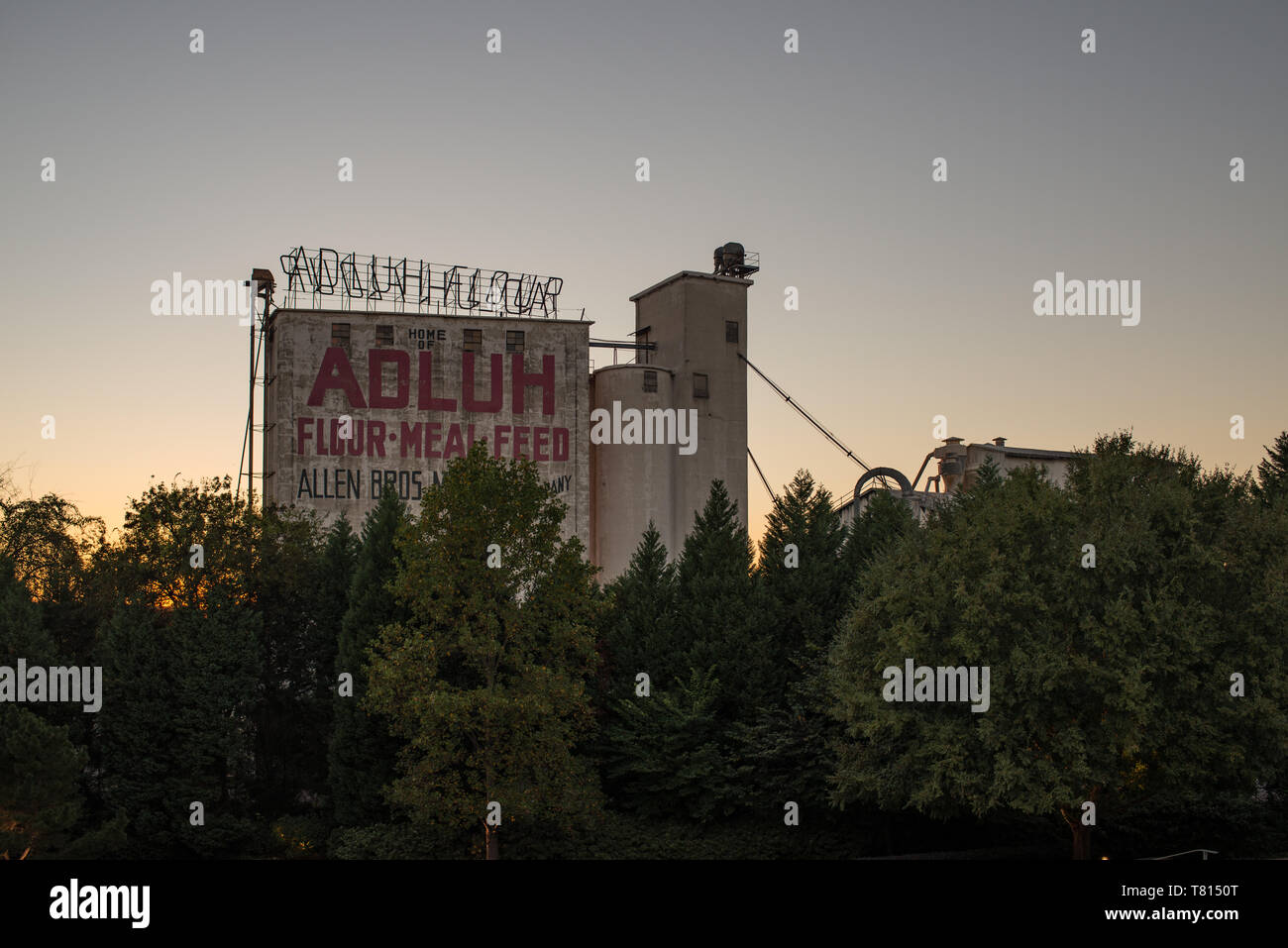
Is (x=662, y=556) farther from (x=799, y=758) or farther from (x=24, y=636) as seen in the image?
(x=24, y=636)

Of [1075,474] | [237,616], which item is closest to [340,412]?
[237,616]

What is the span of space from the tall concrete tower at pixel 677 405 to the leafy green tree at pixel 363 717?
29.6 meters

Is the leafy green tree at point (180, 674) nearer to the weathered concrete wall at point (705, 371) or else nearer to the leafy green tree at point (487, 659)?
the leafy green tree at point (487, 659)

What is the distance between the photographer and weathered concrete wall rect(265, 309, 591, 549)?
71312 mm

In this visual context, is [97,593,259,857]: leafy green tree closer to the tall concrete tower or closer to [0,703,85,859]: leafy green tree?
[0,703,85,859]: leafy green tree

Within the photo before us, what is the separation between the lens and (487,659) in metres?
41.8

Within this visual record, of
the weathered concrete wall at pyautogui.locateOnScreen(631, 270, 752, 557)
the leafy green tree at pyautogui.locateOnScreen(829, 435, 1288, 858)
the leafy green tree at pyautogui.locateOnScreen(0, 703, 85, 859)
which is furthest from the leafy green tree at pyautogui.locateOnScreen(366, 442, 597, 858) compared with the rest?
the weathered concrete wall at pyautogui.locateOnScreen(631, 270, 752, 557)

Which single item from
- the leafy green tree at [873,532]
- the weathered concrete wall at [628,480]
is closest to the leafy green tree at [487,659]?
the leafy green tree at [873,532]

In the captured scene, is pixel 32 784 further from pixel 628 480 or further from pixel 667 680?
pixel 628 480

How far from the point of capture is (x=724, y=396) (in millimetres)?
80750

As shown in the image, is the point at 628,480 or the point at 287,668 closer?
the point at 287,668

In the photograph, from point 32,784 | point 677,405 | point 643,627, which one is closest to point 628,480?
point 677,405

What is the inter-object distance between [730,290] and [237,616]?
1709 inches

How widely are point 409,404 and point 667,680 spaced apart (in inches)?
1230
